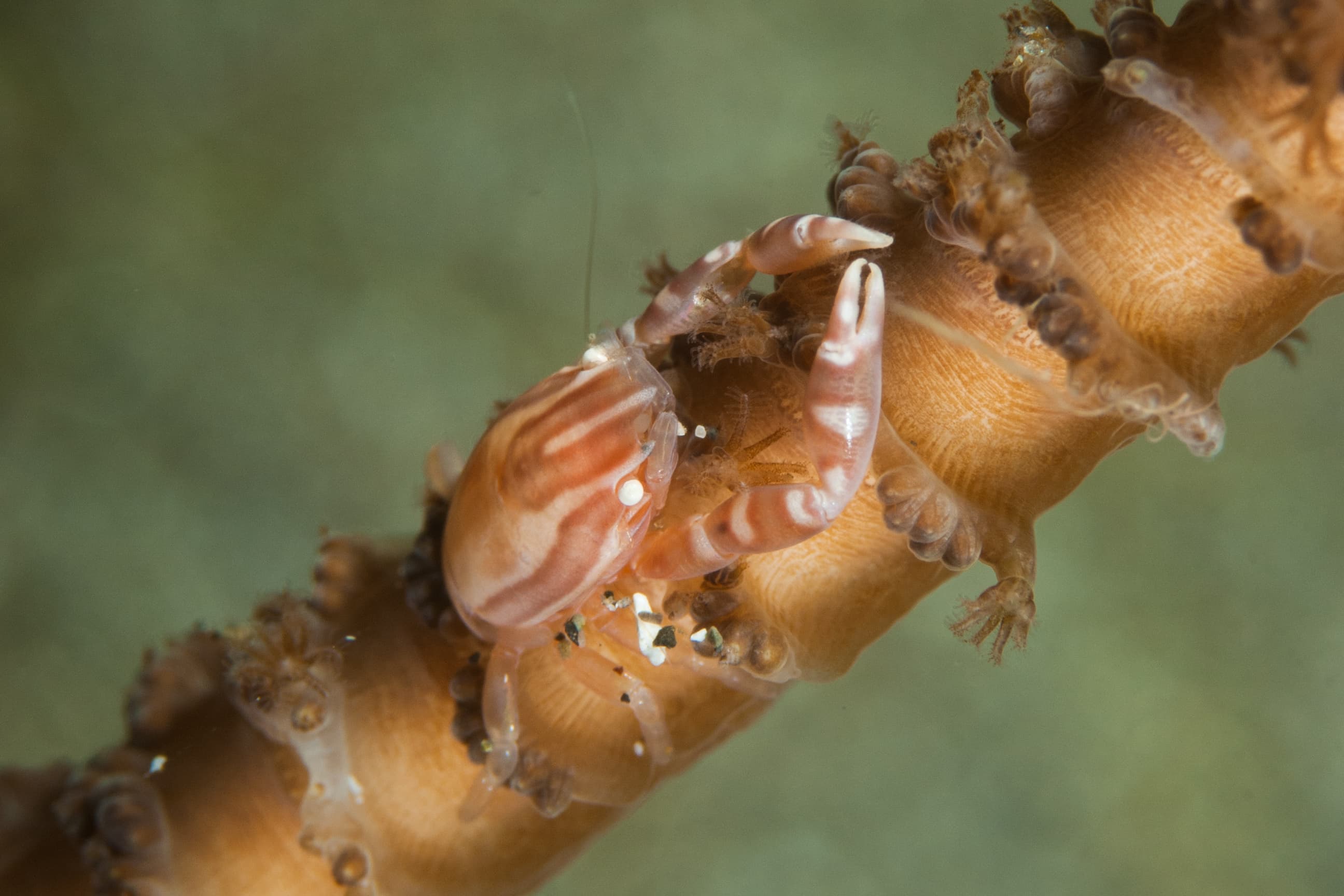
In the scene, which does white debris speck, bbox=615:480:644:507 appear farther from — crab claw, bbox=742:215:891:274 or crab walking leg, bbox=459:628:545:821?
crab claw, bbox=742:215:891:274

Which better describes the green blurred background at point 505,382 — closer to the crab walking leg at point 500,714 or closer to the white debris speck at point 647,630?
the crab walking leg at point 500,714

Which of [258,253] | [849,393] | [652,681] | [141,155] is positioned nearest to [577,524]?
[652,681]

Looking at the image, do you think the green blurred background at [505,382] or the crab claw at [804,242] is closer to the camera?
the crab claw at [804,242]

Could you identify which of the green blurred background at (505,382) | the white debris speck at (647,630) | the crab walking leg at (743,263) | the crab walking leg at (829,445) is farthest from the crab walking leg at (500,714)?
the green blurred background at (505,382)

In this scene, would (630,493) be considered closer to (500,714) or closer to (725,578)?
(725,578)

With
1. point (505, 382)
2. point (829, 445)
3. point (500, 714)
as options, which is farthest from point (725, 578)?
point (505, 382)

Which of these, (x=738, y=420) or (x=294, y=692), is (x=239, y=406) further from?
(x=738, y=420)
